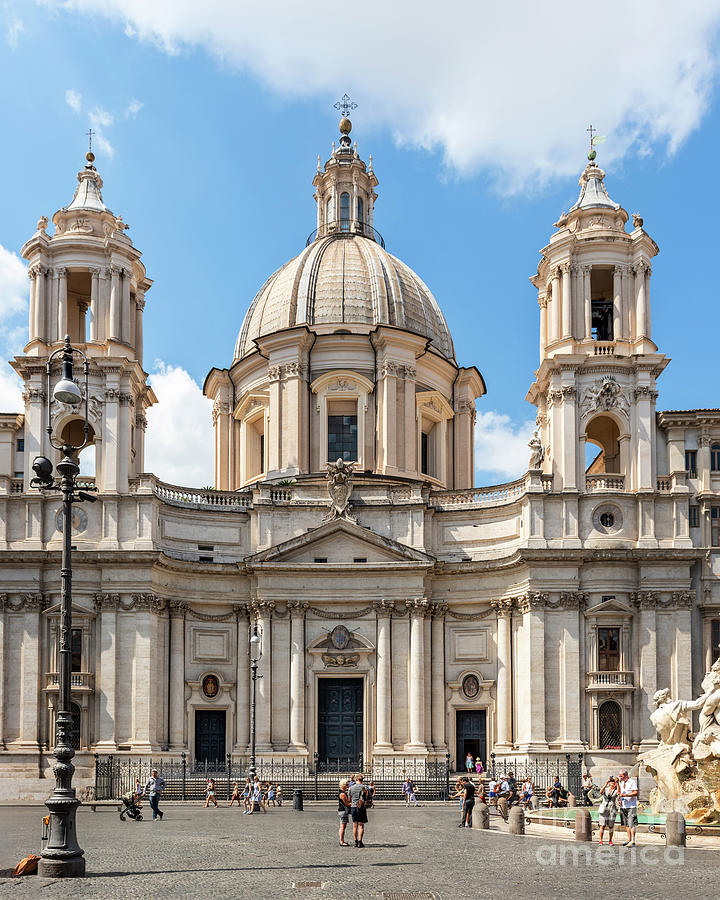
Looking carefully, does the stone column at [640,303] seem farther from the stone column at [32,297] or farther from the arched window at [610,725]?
the stone column at [32,297]

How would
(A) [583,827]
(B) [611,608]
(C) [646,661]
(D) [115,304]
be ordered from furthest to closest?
(D) [115,304] < (B) [611,608] < (C) [646,661] < (A) [583,827]

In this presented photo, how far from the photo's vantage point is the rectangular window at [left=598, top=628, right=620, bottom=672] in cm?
5381

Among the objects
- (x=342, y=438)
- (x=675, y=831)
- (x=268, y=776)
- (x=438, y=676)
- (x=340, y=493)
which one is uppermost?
(x=342, y=438)

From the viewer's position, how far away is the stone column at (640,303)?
57.0 m

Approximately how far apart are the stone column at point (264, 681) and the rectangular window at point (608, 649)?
14870 mm

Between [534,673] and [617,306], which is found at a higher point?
[617,306]

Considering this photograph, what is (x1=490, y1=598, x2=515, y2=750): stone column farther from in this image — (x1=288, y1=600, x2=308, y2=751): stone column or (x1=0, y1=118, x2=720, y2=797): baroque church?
(x1=288, y1=600, x2=308, y2=751): stone column

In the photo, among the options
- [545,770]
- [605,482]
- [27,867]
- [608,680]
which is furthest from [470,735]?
[27,867]

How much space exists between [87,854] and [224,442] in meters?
41.0

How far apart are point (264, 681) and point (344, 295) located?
21.6 m

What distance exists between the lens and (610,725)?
53125 mm

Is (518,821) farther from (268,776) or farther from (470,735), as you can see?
(470,735)

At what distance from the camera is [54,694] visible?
2076 inches

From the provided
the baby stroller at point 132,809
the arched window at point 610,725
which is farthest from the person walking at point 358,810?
the arched window at point 610,725
